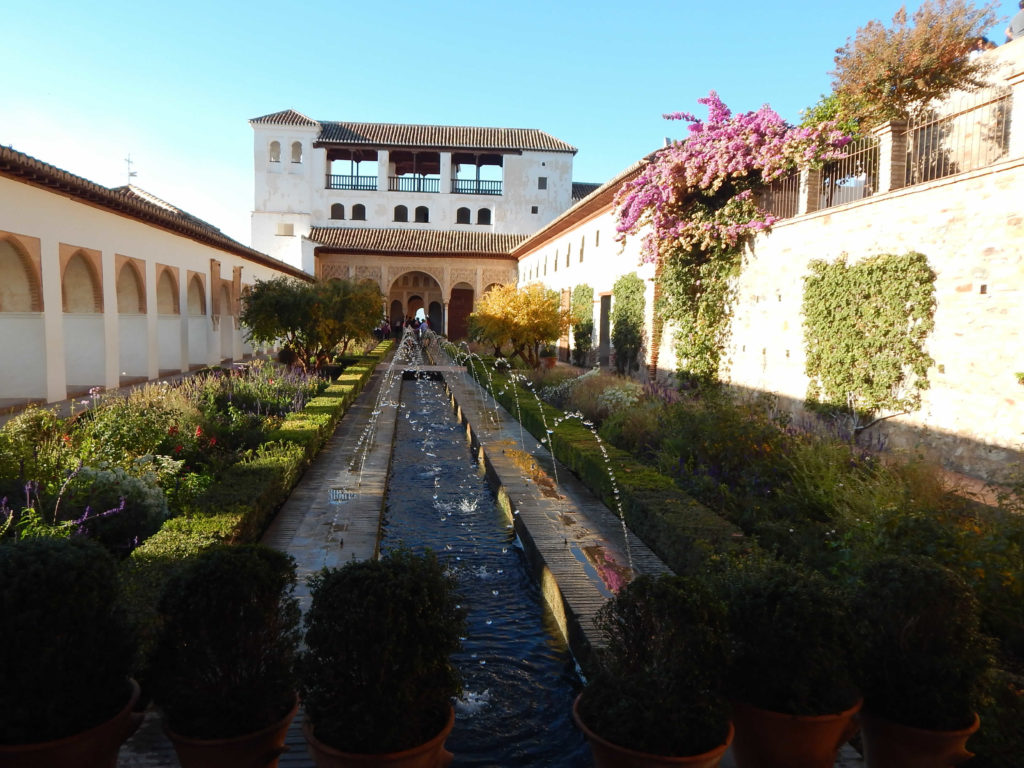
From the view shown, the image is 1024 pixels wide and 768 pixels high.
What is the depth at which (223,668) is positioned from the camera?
234cm

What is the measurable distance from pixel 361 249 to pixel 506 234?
26.9 feet

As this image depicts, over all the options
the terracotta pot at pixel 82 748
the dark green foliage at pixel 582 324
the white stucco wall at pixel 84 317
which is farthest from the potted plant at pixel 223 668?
the dark green foliage at pixel 582 324

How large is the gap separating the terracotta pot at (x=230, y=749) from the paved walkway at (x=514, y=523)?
44 cm

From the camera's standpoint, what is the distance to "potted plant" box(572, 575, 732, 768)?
2227 mm

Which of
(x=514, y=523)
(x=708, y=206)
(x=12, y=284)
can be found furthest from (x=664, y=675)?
(x=12, y=284)

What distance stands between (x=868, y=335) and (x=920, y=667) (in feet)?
22.2

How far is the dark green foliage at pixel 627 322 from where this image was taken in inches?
634

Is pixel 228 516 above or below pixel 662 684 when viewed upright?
below

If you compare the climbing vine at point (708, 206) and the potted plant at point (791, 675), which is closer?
the potted plant at point (791, 675)

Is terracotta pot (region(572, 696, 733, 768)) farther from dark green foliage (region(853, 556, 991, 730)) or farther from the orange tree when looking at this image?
the orange tree

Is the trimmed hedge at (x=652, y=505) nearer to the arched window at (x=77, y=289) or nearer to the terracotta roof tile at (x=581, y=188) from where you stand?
the arched window at (x=77, y=289)

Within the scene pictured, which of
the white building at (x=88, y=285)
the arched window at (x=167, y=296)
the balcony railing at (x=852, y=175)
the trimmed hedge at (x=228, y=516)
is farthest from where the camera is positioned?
the arched window at (x=167, y=296)

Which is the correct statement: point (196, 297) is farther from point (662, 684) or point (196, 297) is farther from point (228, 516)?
point (662, 684)

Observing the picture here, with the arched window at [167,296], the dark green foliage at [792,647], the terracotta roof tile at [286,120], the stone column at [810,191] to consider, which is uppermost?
the terracotta roof tile at [286,120]
